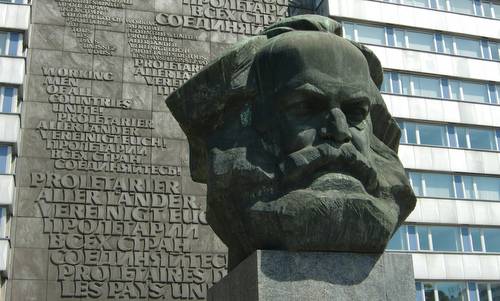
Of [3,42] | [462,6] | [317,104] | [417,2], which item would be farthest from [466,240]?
[317,104]

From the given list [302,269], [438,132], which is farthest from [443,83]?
[302,269]

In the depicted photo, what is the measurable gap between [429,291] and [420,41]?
11049 mm

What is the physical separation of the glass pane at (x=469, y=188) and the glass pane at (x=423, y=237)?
2581 mm

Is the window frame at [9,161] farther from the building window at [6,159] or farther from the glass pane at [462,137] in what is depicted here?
the glass pane at [462,137]

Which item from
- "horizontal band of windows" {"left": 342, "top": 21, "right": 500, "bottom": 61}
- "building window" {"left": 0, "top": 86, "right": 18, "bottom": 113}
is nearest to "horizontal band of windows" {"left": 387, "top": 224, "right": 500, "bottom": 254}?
"horizontal band of windows" {"left": 342, "top": 21, "right": 500, "bottom": 61}

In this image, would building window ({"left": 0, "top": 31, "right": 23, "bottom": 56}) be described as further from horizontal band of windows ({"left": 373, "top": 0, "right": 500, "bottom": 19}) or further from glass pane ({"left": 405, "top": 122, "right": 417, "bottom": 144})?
horizontal band of windows ({"left": 373, "top": 0, "right": 500, "bottom": 19})

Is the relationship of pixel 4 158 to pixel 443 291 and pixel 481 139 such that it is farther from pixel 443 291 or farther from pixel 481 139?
pixel 481 139

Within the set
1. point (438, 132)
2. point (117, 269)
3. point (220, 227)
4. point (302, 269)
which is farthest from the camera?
point (438, 132)

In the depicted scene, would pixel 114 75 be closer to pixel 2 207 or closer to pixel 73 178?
pixel 73 178

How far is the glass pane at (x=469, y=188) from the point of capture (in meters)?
27.3

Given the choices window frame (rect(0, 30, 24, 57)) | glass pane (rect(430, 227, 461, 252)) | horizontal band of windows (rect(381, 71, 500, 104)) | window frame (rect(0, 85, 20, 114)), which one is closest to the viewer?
window frame (rect(0, 85, 20, 114))

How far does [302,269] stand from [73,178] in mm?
16586

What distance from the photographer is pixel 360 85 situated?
591cm

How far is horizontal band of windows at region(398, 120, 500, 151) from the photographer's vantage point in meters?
27.8
